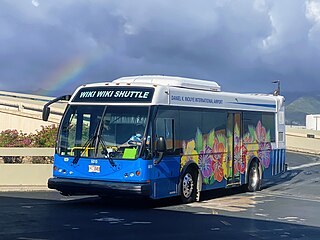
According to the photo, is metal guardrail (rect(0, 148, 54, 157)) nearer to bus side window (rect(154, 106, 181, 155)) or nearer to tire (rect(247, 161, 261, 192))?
bus side window (rect(154, 106, 181, 155))

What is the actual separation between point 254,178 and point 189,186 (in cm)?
434

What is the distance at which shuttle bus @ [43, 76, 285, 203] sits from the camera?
1379cm

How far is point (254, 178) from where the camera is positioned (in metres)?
19.2

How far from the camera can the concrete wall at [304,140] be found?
40000mm

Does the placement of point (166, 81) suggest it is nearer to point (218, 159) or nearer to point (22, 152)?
point (218, 159)

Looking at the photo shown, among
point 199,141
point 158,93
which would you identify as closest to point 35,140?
point 199,141

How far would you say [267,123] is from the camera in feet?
64.9

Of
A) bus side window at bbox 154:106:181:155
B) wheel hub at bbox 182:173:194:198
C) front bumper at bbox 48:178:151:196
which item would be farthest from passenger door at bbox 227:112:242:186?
front bumper at bbox 48:178:151:196

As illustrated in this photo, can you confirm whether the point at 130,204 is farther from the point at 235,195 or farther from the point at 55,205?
the point at 235,195

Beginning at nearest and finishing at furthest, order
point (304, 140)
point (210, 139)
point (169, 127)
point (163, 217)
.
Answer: point (163, 217) < point (169, 127) < point (210, 139) < point (304, 140)

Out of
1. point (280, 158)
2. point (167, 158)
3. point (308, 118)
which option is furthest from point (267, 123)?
point (308, 118)

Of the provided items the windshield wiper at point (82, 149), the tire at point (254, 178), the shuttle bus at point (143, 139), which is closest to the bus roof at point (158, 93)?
the shuttle bus at point (143, 139)

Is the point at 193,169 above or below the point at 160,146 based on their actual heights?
below

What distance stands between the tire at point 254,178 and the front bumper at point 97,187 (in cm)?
611
